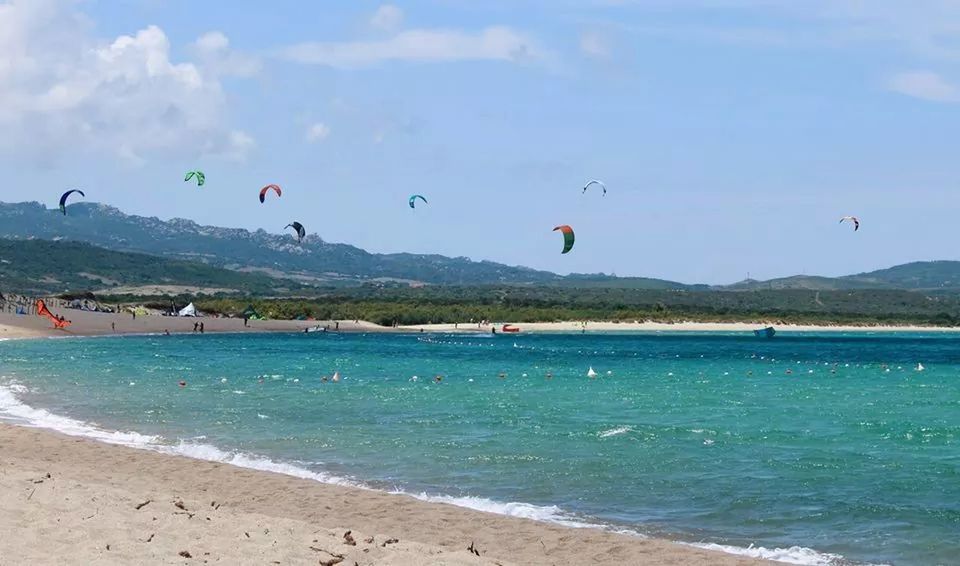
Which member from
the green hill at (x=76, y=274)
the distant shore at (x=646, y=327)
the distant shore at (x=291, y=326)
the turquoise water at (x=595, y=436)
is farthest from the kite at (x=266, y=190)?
the green hill at (x=76, y=274)

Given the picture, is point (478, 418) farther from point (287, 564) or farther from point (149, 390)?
point (287, 564)

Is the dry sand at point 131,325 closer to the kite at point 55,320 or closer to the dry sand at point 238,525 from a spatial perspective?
the kite at point 55,320

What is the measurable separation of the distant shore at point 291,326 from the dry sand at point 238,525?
57898 mm

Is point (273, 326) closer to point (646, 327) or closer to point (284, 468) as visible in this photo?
point (646, 327)

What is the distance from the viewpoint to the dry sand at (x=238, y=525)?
10227mm

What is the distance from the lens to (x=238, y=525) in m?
11.6

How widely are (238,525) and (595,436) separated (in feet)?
43.4

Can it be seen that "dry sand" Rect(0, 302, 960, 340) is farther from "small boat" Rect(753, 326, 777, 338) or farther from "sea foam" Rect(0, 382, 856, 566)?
"sea foam" Rect(0, 382, 856, 566)

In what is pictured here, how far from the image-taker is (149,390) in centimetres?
3356

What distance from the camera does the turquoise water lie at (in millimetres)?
15562

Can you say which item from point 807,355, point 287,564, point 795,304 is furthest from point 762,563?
point 795,304

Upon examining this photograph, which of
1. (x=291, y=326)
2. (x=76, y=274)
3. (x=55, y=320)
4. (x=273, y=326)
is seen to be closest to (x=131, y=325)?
(x=55, y=320)

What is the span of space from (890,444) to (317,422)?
1246 cm

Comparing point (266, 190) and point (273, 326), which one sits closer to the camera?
point (266, 190)
